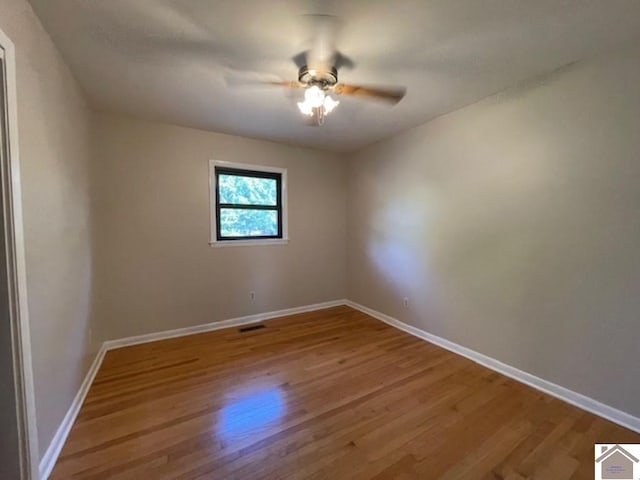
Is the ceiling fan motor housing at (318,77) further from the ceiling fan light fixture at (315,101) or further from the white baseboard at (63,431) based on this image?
the white baseboard at (63,431)

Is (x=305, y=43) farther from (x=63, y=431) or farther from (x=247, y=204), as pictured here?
(x=63, y=431)

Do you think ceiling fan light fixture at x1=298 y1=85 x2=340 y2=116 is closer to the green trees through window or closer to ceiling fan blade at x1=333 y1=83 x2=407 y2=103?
ceiling fan blade at x1=333 y1=83 x2=407 y2=103

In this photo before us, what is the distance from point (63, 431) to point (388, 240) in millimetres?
3393

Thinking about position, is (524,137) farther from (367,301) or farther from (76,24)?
(76,24)

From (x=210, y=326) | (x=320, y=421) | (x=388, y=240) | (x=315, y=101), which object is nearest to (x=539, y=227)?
(x=388, y=240)

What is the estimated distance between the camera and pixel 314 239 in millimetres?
4195

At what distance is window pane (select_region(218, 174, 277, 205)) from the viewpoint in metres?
3.53

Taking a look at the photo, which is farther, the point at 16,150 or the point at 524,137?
the point at 524,137

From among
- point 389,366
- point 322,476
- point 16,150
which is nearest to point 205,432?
point 322,476

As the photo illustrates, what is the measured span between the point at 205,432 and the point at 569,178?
3109mm

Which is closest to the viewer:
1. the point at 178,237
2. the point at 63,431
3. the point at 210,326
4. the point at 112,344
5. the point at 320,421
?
the point at 63,431

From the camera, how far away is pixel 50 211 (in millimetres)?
1593

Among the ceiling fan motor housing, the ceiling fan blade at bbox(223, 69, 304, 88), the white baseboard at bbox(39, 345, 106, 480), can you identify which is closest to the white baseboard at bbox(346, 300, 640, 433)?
the ceiling fan motor housing
